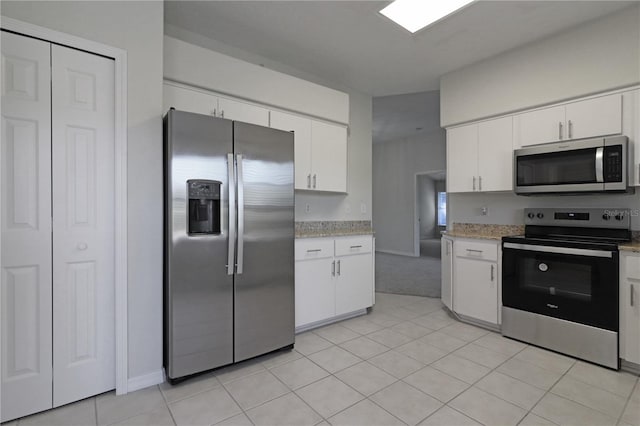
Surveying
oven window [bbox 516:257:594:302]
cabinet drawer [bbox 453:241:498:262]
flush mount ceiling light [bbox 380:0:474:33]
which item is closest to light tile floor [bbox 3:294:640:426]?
oven window [bbox 516:257:594:302]

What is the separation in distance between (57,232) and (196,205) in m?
0.77

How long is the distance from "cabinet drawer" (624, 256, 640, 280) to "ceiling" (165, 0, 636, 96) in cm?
196

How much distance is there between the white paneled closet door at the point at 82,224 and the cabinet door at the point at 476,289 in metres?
3.02

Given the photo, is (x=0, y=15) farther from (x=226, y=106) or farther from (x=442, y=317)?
(x=442, y=317)

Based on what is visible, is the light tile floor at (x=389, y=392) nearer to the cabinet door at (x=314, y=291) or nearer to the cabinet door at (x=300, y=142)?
the cabinet door at (x=314, y=291)

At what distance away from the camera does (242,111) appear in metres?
2.77

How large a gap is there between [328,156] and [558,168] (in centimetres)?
210

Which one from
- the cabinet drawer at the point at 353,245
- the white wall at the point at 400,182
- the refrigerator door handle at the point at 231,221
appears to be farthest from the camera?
the white wall at the point at 400,182

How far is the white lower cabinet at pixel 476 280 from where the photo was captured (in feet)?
9.54

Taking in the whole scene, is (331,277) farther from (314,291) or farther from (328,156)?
(328,156)

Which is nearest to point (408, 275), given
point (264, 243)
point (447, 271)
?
point (447, 271)

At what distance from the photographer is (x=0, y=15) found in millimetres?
1632

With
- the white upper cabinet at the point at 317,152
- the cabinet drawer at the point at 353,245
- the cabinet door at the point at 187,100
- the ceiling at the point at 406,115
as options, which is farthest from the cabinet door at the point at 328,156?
the ceiling at the point at 406,115

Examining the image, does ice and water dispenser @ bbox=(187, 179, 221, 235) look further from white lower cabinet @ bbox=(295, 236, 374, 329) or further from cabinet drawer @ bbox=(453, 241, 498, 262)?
cabinet drawer @ bbox=(453, 241, 498, 262)
